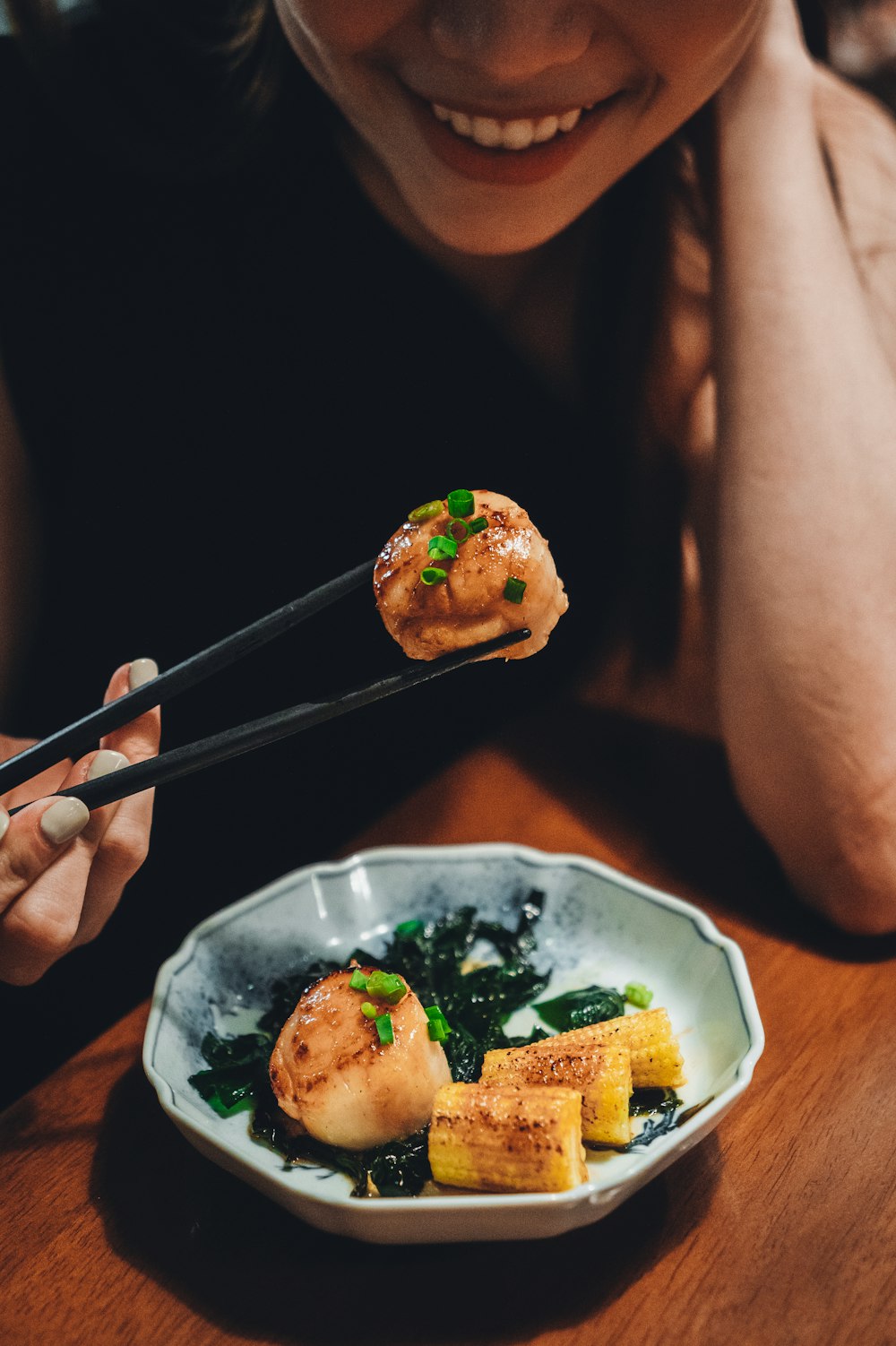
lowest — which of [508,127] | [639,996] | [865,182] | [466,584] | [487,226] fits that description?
[639,996]

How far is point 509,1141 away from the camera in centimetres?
104

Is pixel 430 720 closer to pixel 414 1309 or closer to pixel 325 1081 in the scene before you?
pixel 325 1081

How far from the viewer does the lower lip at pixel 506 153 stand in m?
1.53

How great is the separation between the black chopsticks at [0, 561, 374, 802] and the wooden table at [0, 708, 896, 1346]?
440 millimetres

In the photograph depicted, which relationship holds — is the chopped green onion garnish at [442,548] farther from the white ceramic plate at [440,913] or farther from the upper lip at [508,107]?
the upper lip at [508,107]

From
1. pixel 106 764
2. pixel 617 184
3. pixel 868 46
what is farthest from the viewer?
pixel 868 46

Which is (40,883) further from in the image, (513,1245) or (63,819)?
(513,1245)

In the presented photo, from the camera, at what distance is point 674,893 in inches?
63.9

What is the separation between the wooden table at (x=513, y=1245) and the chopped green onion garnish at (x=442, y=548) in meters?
0.71

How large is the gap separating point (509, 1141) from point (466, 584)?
57 cm

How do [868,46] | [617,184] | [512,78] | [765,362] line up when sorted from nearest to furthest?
[512,78] → [765,362] → [617,184] → [868,46]

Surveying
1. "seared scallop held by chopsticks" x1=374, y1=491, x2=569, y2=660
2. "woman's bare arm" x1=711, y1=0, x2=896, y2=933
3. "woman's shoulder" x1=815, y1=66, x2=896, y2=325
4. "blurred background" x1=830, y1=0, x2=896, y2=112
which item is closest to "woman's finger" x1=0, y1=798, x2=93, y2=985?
"seared scallop held by chopsticks" x1=374, y1=491, x2=569, y2=660

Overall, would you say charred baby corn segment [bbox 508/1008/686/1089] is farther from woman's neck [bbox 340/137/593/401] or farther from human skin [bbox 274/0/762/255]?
woman's neck [bbox 340/137/593/401]

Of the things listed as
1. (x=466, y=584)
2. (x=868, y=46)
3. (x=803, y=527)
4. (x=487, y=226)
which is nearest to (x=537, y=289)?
(x=487, y=226)
